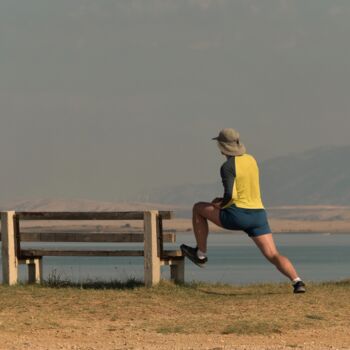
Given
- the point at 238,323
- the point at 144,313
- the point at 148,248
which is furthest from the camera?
the point at 148,248

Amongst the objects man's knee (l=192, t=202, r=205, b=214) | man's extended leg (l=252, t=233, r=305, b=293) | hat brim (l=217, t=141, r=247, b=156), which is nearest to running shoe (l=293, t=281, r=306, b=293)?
man's extended leg (l=252, t=233, r=305, b=293)

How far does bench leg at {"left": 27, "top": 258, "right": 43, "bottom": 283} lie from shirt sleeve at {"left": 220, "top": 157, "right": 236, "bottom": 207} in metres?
4.44

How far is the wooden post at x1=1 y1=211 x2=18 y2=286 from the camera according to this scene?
736 inches

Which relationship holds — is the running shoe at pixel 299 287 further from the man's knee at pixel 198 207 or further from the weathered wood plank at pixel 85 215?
the weathered wood plank at pixel 85 215

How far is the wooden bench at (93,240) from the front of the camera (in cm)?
1811

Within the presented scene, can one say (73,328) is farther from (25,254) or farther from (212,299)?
(25,254)

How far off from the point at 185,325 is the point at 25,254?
570 cm

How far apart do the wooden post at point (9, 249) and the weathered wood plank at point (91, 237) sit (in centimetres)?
41

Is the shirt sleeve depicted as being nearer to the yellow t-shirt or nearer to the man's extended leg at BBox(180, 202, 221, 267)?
the yellow t-shirt

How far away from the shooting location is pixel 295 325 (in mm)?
14008

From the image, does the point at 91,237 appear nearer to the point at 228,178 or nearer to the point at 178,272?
the point at 178,272

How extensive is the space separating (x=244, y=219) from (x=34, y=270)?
4.60 meters

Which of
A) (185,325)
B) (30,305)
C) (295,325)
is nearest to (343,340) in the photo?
(295,325)

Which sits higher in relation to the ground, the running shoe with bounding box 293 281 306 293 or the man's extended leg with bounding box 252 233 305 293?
the man's extended leg with bounding box 252 233 305 293
